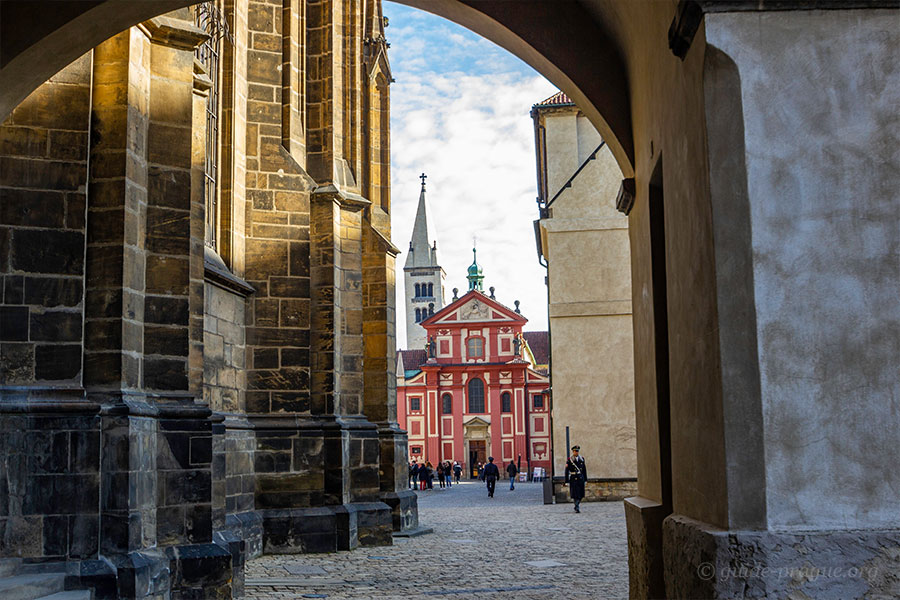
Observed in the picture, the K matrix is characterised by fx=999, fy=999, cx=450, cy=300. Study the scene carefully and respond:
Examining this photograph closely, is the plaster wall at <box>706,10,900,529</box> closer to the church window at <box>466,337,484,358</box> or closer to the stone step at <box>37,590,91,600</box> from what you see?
the stone step at <box>37,590,91,600</box>

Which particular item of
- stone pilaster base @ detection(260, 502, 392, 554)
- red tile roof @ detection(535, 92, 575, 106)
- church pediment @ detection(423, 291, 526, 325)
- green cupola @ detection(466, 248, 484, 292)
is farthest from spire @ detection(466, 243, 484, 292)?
stone pilaster base @ detection(260, 502, 392, 554)

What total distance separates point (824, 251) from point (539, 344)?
280ft

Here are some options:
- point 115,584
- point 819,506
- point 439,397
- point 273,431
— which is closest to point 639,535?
point 819,506

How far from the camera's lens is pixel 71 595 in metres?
7.69

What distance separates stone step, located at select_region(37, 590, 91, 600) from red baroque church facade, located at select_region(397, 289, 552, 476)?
213 ft

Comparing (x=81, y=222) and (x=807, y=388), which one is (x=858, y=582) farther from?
(x=81, y=222)

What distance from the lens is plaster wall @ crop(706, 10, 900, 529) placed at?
405 cm

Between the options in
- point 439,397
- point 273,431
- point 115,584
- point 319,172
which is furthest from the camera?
point 439,397

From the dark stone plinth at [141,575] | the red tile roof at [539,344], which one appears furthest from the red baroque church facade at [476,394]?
the dark stone plinth at [141,575]

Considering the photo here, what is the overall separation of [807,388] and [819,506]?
1.56 ft

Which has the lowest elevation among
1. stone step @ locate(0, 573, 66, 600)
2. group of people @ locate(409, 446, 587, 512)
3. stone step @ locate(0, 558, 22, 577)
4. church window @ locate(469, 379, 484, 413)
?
group of people @ locate(409, 446, 587, 512)

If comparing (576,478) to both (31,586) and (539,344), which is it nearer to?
(31,586)

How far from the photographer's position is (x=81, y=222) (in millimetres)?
8406

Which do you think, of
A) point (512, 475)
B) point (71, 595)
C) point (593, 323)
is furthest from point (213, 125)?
point (512, 475)
